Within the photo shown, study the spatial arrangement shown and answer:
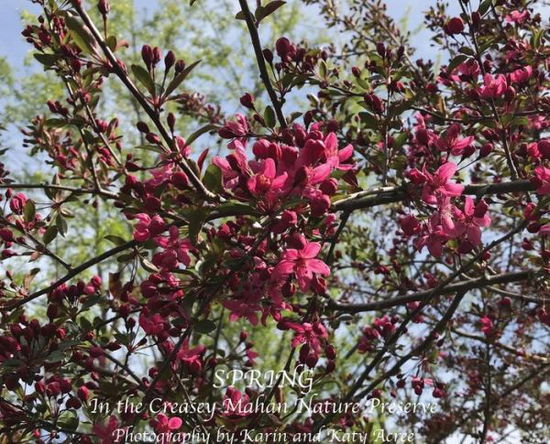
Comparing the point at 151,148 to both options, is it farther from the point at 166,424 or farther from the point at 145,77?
the point at 166,424

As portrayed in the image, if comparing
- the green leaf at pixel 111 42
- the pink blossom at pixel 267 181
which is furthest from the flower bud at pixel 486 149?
the green leaf at pixel 111 42

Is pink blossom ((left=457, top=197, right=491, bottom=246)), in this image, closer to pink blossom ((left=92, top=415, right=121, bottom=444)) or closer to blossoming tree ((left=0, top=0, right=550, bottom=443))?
blossoming tree ((left=0, top=0, right=550, bottom=443))

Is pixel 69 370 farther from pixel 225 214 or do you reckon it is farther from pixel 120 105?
pixel 120 105

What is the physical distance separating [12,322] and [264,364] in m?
9.75

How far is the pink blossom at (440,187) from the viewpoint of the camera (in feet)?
6.02

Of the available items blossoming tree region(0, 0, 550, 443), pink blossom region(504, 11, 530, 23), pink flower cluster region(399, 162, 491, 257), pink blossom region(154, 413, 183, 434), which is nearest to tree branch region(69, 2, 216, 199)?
blossoming tree region(0, 0, 550, 443)

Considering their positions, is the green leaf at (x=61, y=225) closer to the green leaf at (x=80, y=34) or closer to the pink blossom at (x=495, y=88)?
the green leaf at (x=80, y=34)

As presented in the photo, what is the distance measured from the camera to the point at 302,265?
1780mm

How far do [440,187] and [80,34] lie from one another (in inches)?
47.6

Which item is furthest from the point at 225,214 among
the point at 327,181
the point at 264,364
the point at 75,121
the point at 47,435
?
the point at 264,364

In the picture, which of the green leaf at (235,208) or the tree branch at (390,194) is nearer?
the green leaf at (235,208)

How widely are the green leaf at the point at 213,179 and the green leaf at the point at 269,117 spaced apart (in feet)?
2.22

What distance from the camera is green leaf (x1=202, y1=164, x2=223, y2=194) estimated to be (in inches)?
60.5

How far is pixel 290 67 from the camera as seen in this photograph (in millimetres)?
2623
